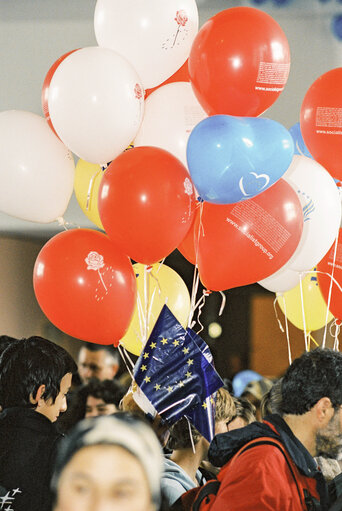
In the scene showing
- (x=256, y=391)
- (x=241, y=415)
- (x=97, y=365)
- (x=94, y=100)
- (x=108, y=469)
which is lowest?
(x=256, y=391)

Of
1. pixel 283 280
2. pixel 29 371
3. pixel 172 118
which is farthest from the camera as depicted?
pixel 283 280

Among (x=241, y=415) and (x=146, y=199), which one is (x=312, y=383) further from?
(x=241, y=415)

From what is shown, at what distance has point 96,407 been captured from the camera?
2525 millimetres

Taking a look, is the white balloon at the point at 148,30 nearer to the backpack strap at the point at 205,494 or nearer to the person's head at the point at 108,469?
the backpack strap at the point at 205,494

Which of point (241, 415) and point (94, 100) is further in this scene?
point (241, 415)

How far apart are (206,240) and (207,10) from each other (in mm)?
2744

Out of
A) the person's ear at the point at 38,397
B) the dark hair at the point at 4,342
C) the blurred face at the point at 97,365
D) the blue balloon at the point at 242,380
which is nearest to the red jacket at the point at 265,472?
the person's ear at the point at 38,397

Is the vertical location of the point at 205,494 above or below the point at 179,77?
below

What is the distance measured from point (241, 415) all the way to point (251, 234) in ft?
2.92

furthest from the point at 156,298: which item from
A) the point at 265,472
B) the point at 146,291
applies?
the point at 265,472

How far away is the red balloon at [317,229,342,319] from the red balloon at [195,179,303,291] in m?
0.43

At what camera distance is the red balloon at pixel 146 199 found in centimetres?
209

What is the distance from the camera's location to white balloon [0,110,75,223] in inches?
91.1

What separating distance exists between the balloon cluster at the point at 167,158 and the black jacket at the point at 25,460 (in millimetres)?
436
